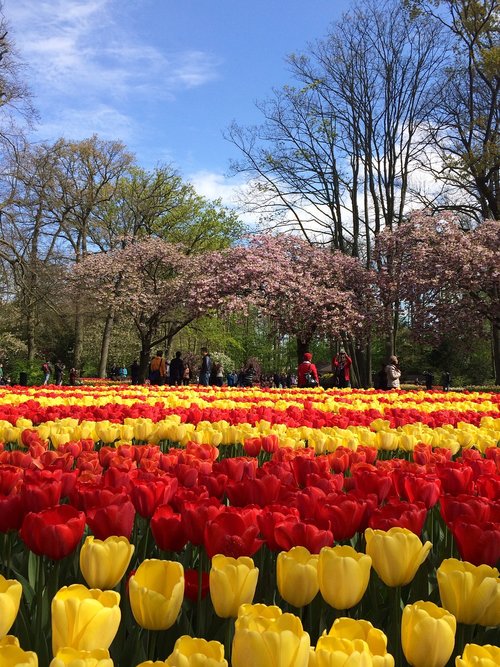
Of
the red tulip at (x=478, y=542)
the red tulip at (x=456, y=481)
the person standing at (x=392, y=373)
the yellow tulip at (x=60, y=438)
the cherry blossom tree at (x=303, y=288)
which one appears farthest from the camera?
the cherry blossom tree at (x=303, y=288)

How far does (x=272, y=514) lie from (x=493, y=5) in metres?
24.2

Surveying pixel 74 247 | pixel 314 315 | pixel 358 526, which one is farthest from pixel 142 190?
pixel 358 526

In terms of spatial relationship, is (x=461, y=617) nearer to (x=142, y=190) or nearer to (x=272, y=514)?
(x=272, y=514)

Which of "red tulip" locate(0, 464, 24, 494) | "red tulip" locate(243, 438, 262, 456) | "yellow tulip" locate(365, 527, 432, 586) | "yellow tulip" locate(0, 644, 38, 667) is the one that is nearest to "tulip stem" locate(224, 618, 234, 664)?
"yellow tulip" locate(365, 527, 432, 586)

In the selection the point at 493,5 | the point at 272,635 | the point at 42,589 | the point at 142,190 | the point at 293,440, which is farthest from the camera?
the point at 142,190

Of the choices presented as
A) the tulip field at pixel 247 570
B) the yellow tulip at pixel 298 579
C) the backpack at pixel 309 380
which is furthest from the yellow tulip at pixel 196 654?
the backpack at pixel 309 380

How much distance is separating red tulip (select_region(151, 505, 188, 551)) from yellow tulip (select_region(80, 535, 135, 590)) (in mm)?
202

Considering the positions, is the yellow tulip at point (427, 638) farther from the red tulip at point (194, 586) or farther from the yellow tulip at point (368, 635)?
the red tulip at point (194, 586)

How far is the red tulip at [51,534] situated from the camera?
1.49 metres

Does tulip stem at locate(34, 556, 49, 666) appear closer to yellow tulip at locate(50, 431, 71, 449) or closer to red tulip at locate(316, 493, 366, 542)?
red tulip at locate(316, 493, 366, 542)

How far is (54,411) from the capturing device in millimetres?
5328

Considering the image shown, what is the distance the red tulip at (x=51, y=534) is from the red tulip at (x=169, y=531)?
0.18 meters

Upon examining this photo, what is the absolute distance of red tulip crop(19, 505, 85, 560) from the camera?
4.90ft

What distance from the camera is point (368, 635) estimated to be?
39.2 inches
